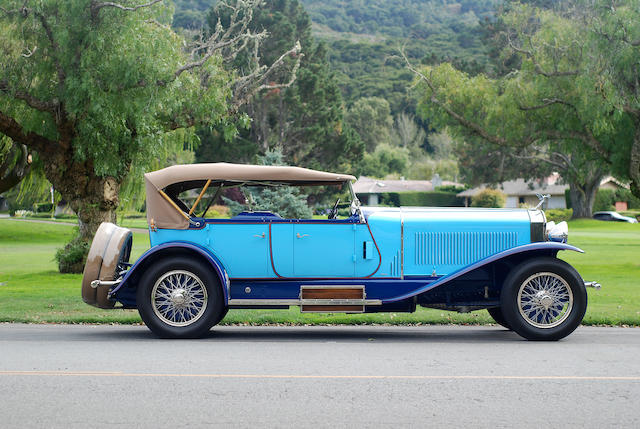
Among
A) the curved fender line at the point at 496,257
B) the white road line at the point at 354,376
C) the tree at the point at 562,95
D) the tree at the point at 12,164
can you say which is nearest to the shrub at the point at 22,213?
the tree at the point at 12,164

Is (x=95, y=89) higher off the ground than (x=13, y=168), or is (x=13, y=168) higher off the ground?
(x=95, y=89)

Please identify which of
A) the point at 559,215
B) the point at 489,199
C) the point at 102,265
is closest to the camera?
the point at 102,265

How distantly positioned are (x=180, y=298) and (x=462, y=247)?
3351mm

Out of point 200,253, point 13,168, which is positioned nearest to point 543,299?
point 200,253

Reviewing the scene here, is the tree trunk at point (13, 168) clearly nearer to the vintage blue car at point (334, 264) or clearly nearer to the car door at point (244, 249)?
the vintage blue car at point (334, 264)

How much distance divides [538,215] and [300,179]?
2888 millimetres

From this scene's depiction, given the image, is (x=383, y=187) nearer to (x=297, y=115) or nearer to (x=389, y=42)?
(x=297, y=115)

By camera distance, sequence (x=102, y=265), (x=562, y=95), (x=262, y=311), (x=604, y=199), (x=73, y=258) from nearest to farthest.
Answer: (x=102, y=265)
(x=262, y=311)
(x=73, y=258)
(x=562, y=95)
(x=604, y=199)

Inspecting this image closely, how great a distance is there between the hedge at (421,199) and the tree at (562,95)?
168ft

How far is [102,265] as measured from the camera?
380 inches

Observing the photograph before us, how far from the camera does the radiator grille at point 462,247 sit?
947cm

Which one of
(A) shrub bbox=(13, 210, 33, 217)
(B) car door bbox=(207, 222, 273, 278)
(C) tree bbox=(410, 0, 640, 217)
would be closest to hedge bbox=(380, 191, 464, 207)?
(A) shrub bbox=(13, 210, 33, 217)

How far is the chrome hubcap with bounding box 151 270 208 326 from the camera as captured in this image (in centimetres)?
920

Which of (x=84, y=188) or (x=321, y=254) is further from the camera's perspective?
(x=84, y=188)
